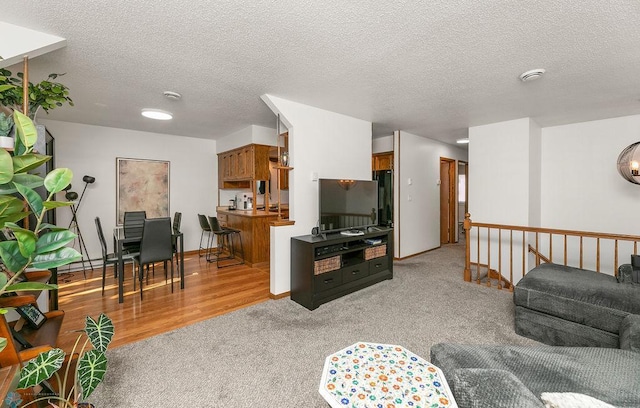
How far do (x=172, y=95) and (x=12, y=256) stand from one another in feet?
8.87

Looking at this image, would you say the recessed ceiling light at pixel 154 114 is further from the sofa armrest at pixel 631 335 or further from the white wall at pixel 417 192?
the sofa armrest at pixel 631 335

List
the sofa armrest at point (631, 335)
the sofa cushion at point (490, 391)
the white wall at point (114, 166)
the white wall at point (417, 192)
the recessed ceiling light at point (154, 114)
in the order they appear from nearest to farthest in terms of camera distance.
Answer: the sofa cushion at point (490, 391)
the sofa armrest at point (631, 335)
the recessed ceiling light at point (154, 114)
the white wall at point (114, 166)
the white wall at point (417, 192)

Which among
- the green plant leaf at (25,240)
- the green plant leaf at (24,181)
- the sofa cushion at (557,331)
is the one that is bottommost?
the sofa cushion at (557,331)

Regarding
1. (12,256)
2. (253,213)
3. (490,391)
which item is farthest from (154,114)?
(490,391)

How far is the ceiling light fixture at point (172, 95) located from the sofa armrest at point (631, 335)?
14.0 ft

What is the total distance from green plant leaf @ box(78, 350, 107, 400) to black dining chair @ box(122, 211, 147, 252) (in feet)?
9.61

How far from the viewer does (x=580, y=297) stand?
2.18 metres

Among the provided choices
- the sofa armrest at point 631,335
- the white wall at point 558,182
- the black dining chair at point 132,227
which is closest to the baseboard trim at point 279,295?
the black dining chair at point 132,227

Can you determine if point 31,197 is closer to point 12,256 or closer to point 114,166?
point 12,256

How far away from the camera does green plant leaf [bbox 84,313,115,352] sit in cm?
138

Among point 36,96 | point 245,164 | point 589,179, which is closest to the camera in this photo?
point 36,96

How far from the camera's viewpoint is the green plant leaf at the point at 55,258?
0.97 meters

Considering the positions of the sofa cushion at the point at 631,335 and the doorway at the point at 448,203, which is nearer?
the sofa cushion at the point at 631,335

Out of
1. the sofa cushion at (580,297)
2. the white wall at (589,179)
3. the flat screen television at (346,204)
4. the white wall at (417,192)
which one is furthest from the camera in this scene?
the white wall at (417,192)
